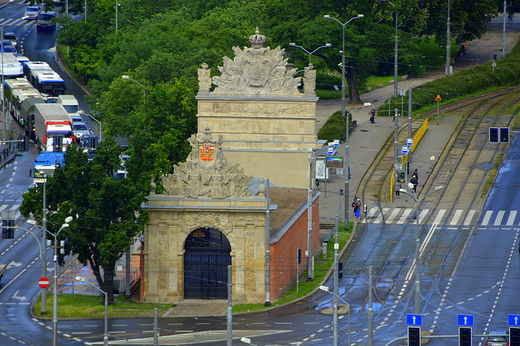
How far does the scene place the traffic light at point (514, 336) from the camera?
55.0 m

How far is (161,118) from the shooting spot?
108 m

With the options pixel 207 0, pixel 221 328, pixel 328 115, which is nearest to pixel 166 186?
pixel 221 328

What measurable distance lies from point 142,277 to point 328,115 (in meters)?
61.2

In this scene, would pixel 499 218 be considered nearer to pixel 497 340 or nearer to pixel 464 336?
pixel 497 340

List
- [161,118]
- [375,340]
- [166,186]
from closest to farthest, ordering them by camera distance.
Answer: [375,340] → [166,186] → [161,118]

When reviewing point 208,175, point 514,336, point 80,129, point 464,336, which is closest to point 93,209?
point 208,175

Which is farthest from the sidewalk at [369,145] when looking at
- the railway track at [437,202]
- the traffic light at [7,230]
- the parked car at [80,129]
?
the parked car at [80,129]

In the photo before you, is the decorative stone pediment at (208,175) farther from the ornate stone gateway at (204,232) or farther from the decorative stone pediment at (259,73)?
the decorative stone pediment at (259,73)

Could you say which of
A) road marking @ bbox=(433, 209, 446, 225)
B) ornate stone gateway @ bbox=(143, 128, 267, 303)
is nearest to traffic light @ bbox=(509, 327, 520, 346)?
ornate stone gateway @ bbox=(143, 128, 267, 303)

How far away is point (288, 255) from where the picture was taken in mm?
86125

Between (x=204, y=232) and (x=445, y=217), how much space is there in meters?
30.7

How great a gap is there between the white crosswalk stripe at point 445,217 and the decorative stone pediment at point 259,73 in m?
14.9

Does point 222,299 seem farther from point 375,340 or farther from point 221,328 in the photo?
point 375,340

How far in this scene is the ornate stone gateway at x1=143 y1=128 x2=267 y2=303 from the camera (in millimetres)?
80500
